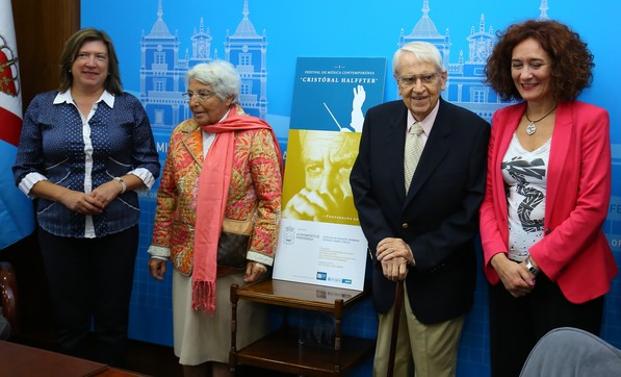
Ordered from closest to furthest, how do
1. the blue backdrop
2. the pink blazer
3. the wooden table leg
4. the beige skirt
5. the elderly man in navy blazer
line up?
the pink blazer, the elderly man in navy blazer, the blue backdrop, the wooden table leg, the beige skirt

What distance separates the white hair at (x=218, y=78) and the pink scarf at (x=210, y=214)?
0.43 feet

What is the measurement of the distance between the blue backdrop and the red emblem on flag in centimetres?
48

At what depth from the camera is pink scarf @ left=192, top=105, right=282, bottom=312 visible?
268 cm

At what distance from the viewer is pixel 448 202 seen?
2.36m

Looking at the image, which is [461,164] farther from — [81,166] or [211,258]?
[81,166]

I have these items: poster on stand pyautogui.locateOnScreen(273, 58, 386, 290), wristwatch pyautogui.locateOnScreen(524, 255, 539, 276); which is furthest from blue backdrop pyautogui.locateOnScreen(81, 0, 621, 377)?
wristwatch pyautogui.locateOnScreen(524, 255, 539, 276)

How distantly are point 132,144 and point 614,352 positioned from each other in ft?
7.02

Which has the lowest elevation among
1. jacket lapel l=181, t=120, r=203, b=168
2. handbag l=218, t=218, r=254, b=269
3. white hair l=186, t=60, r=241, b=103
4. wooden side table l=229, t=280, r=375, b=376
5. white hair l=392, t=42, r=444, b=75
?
wooden side table l=229, t=280, r=375, b=376

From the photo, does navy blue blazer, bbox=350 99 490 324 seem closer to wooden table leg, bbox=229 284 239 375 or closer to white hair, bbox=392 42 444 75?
white hair, bbox=392 42 444 75

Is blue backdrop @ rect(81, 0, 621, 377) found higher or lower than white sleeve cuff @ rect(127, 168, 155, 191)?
higher

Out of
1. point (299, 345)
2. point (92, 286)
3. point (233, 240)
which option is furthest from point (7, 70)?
point (299, 345)

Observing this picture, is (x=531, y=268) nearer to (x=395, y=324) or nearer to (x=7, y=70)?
(x=395, y=324)

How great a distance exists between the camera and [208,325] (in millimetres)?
2793

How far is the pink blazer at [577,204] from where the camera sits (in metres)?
2.09
